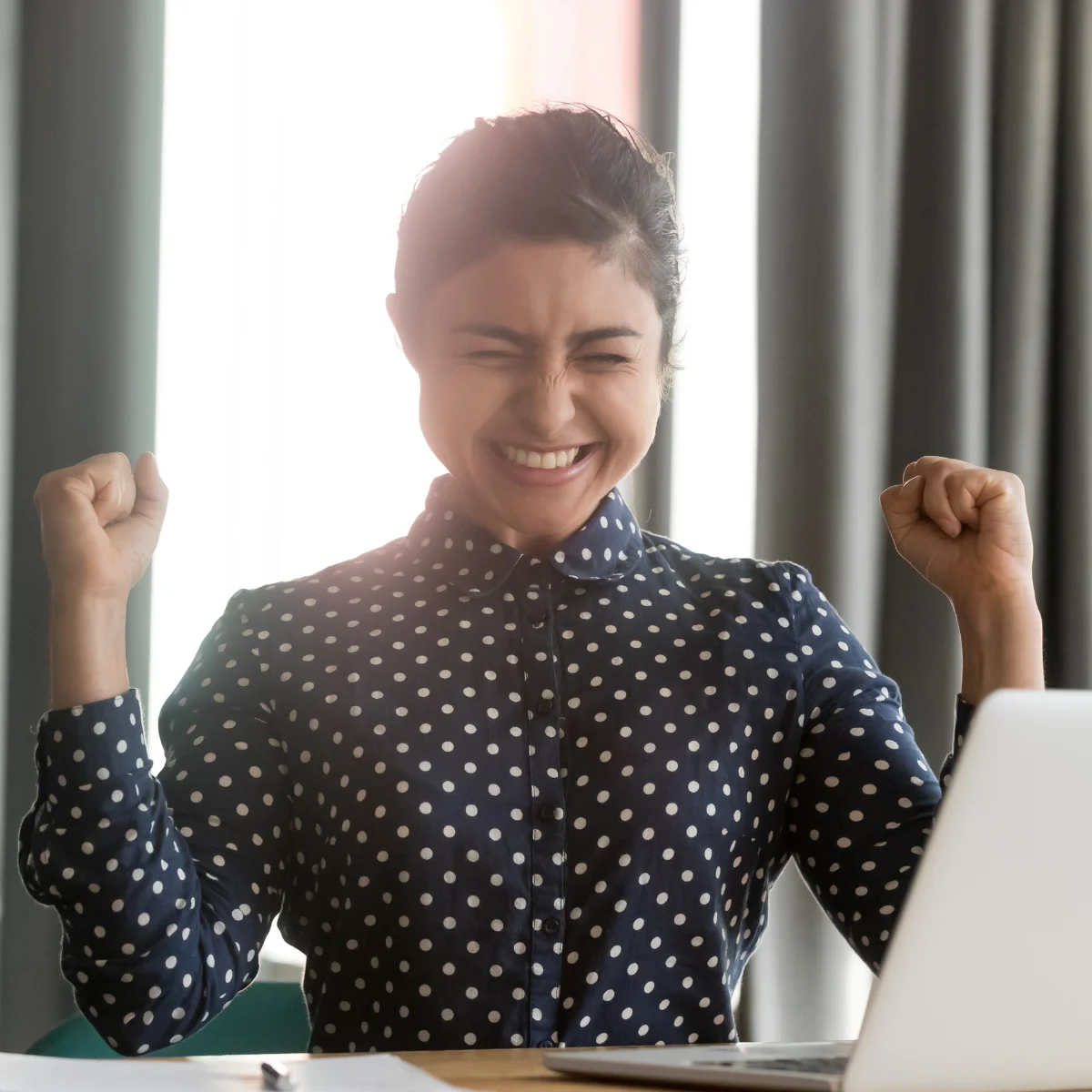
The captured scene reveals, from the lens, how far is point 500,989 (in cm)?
102

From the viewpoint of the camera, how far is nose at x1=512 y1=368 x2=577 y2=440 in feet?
3.64

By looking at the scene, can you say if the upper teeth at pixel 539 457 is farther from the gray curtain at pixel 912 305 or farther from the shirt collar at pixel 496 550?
the gray curtain at pixel 912 305

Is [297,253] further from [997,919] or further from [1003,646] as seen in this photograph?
[997,919]

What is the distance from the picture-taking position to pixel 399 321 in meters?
1.22

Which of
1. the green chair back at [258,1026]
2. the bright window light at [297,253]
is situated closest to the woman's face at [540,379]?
the green chair back at [258,1026]

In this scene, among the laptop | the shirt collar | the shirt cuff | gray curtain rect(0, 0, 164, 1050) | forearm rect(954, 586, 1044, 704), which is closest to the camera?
the laptop

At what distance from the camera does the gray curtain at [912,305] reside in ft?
6.61

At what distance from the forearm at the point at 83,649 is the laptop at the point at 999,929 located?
21.7 inches

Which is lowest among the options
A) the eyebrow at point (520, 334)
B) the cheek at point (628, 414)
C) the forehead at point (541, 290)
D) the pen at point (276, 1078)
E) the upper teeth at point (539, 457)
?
the pen at point (276, 1078)

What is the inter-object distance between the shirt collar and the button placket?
0.13 feet

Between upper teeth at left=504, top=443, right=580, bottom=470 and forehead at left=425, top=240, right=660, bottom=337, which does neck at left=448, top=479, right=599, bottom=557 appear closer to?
upper teeth at left=504, top=443, right=580, bottom=470

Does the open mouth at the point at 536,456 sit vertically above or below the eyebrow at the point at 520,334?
below

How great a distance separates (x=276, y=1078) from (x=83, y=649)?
1.17ft

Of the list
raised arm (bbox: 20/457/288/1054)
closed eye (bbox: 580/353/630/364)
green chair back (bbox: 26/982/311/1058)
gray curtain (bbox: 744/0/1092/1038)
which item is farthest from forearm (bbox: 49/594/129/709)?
gray curtain (bbox: 744/0/1092/1038)
